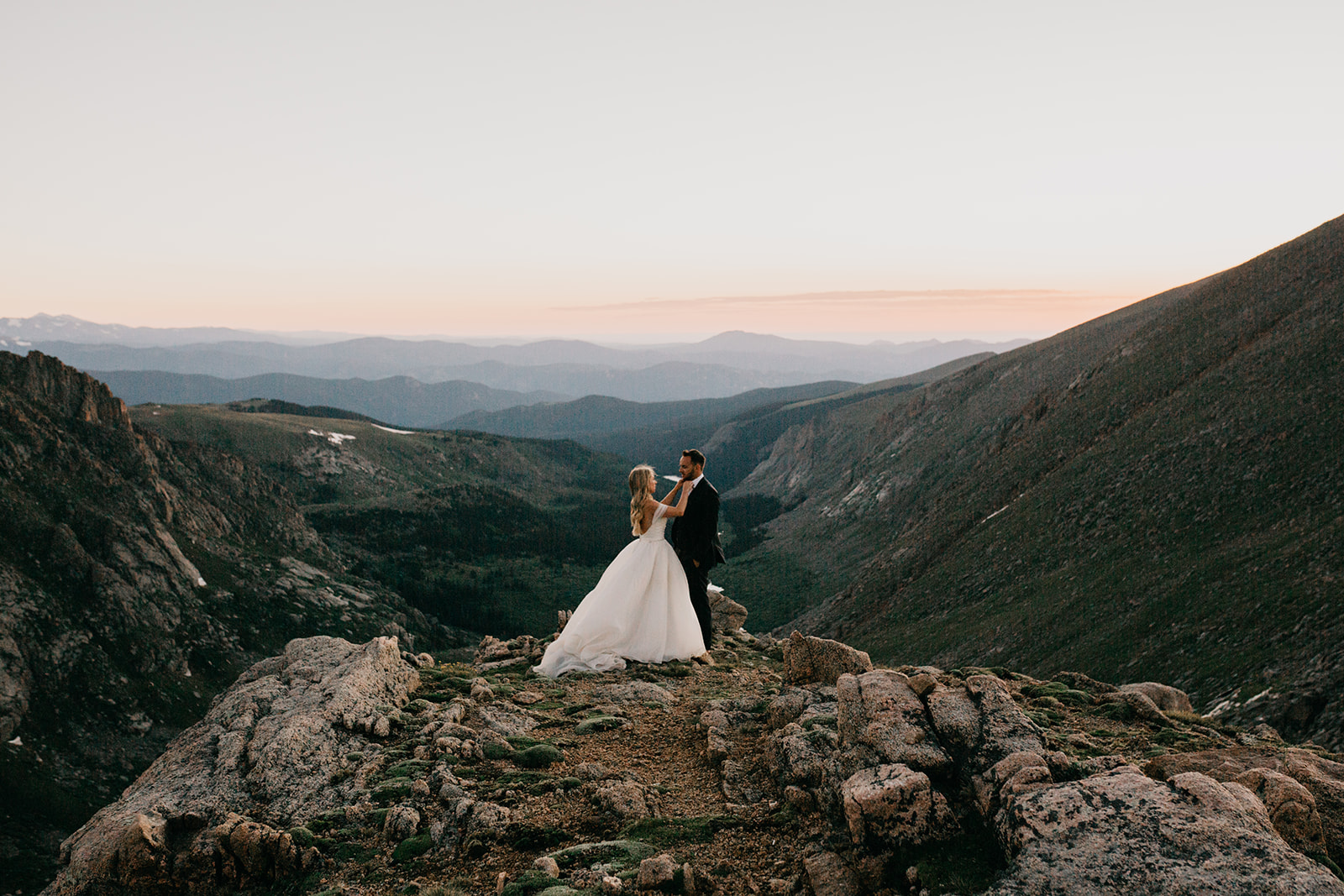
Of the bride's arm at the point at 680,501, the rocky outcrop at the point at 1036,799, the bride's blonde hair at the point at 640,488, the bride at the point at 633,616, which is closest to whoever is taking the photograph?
the rocky outcrop at the point at 1036,799

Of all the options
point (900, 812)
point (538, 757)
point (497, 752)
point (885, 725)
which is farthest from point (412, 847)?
point (885, 725)

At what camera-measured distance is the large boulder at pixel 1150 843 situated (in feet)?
17.5

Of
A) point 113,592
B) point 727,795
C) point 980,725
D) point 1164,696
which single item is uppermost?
point 980,725

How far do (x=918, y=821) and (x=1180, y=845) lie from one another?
2.27m

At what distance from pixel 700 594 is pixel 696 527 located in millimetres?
2206

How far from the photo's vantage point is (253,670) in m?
14.1

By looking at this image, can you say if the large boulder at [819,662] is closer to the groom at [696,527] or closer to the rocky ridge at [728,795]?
the rocky ridge at [728,795]

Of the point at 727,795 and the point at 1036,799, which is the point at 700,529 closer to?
the point at 727,795

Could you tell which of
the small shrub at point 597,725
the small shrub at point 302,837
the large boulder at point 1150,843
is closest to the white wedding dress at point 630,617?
the small shrub at point 597,725

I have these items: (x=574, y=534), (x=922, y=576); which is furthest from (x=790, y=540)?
(x=574, y=534)

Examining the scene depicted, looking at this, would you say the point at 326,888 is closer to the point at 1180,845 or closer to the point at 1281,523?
the point at 1180,845

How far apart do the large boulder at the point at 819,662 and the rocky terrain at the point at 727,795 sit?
5 cm

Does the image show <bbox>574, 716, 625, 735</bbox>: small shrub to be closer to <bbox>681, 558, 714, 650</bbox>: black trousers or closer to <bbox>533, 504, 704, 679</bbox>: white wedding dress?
<bbox>533, 504, 704, 679</bbox>: white wedding dress

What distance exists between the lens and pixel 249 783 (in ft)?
32.8
